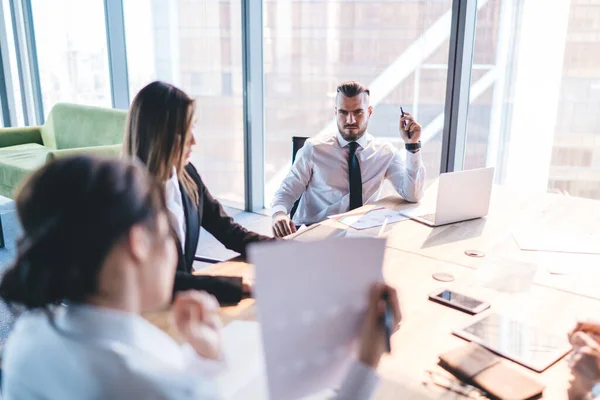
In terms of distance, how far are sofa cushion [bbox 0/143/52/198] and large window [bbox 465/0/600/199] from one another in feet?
9.73

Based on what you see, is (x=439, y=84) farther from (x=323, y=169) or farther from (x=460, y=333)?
(x=460, y=333)

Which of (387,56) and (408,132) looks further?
(387,56)

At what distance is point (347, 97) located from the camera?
2467mm

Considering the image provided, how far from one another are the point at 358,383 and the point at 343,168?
1.83 meters

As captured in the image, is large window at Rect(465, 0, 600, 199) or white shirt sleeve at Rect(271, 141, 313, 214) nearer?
white shirt sleeve at Rect(271, 141, 313, 214)

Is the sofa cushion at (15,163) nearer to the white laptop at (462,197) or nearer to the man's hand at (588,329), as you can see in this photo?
the white laptop at (462,197)

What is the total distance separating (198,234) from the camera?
1.76 m

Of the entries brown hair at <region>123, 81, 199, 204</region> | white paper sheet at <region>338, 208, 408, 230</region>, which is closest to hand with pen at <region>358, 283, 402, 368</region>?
brown hair at <region>123, 81, 199, 204</region>

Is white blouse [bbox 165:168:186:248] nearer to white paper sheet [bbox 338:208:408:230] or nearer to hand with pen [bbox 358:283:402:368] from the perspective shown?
white paper sheet [bbox 338:208:408:230]

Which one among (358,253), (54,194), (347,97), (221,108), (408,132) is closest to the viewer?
(54,194)

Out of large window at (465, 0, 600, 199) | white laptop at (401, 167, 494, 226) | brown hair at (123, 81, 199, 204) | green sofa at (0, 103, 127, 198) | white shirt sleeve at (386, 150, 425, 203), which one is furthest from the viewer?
green sofa at (0, 103, 127, 198)

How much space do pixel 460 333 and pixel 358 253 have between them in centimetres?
56

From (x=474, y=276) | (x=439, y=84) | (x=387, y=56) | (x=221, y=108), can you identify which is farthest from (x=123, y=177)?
(x=221, y=108)

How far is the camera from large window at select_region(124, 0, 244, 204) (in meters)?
4.24
